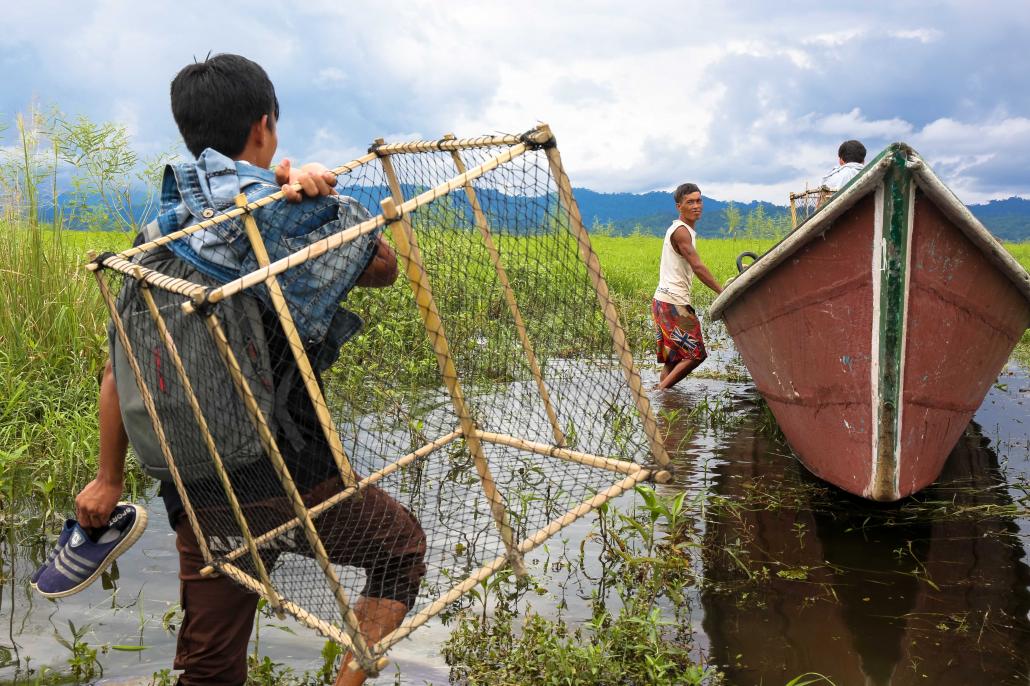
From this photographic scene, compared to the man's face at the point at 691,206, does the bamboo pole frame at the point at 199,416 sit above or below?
below

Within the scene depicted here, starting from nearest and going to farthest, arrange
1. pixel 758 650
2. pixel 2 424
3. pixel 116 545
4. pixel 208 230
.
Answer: pixel 208 230, pixel 116 545, pixel 758 650, pixel 2 424

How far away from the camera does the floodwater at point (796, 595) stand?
9.09ft

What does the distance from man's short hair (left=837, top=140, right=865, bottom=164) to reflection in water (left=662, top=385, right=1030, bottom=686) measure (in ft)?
11.8

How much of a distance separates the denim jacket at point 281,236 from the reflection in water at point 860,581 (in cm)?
174

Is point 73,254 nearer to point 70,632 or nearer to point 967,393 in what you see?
point 70,632

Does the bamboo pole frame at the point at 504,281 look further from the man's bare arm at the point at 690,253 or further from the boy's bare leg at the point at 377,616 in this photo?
the man's bare arm at the point at 690,253

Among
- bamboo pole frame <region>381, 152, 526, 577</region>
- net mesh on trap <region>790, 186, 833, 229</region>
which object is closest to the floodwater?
bamboo pole frame <region>381, 152, 526, 577</region>

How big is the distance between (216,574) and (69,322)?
3.56 meters

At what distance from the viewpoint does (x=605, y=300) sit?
2090mm

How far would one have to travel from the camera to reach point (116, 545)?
2.18 meters

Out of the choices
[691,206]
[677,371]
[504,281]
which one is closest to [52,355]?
[504,281]

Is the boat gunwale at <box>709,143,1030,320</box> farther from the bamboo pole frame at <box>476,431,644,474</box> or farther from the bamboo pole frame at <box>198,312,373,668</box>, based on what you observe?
the bamboo pole frame at <box>198,312,373,668</box>

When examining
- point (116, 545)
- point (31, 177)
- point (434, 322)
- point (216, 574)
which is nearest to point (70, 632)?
point (116, 545)

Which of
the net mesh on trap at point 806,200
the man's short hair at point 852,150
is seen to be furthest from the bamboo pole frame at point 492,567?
the man's short hair at point 852,150
